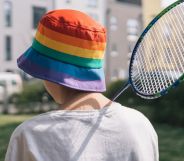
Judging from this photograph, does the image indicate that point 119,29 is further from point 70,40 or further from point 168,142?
point 70,40

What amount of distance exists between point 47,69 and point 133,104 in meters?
10.8

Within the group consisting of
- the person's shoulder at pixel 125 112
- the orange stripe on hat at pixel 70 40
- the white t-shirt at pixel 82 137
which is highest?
the orange stripe on hat at pixel 70 40

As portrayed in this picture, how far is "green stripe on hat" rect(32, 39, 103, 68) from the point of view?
1.57 metres

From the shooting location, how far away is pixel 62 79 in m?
1.55

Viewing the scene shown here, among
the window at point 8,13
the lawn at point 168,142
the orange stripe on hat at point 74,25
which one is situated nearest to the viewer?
the orange stripe on hat at point 74,25

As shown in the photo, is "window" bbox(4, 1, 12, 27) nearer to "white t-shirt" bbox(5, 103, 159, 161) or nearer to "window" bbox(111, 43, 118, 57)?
"window" bbox(111, 43, 118, 57)

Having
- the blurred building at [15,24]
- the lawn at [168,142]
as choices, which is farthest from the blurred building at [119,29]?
the lawn at [168,142]

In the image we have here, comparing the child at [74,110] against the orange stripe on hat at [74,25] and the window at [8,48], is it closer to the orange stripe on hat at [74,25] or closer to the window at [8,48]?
the orange stripe on hat at [74,25]

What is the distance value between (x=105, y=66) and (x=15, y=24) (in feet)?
18.2

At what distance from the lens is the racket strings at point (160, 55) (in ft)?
6.08

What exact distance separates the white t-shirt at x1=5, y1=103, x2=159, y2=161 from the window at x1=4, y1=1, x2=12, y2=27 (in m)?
30.1

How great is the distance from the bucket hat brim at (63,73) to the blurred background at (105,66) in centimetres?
567

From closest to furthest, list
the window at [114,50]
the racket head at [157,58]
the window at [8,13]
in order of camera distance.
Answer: the racket head at [157,58], the window at [8,13], the window at [114,50]

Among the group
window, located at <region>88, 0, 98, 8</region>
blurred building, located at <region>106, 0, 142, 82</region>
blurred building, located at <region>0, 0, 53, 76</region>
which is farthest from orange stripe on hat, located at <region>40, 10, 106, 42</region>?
blurred building, located at <region>106, 0, 142, 82</region>
